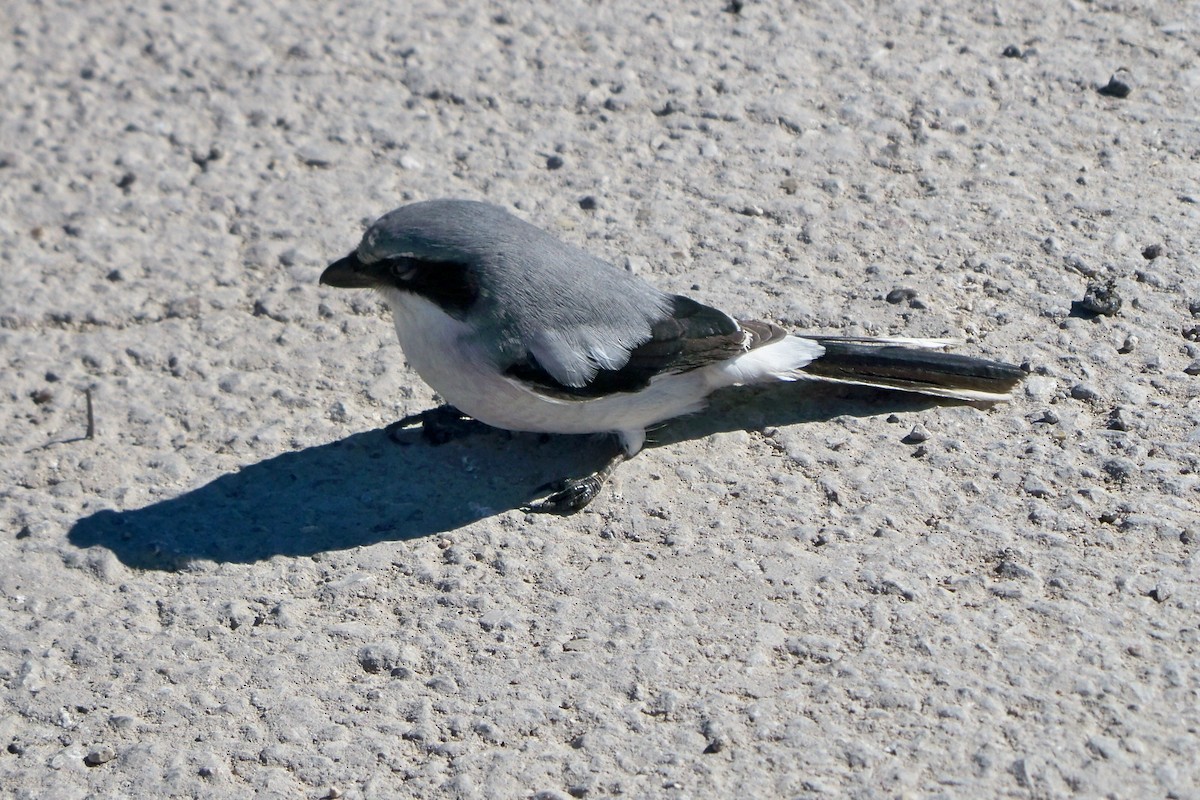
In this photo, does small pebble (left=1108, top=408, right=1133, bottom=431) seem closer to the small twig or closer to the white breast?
the white breast

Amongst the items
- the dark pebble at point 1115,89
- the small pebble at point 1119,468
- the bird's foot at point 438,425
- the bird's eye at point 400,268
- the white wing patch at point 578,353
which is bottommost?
the bird's foot at point 438,425

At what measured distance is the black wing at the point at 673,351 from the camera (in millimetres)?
4953

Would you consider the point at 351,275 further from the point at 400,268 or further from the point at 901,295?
the point at 901,295

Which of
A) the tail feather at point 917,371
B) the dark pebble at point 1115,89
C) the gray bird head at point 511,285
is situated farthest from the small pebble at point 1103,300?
the gray bird head at point 511,285

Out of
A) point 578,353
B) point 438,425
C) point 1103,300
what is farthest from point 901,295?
point 438,425

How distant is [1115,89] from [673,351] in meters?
3.00

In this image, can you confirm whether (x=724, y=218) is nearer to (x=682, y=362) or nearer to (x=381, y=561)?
(x=682, y=362)

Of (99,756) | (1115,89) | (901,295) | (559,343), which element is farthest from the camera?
(1115,89)

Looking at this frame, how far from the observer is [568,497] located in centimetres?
501

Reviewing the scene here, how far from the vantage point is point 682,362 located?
515 cm

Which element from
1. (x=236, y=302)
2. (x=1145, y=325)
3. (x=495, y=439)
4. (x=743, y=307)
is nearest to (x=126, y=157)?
(x=236, y=302)

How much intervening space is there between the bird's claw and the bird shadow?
9 cm

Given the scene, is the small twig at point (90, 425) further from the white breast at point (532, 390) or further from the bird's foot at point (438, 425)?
the white breast at point (532, 390)

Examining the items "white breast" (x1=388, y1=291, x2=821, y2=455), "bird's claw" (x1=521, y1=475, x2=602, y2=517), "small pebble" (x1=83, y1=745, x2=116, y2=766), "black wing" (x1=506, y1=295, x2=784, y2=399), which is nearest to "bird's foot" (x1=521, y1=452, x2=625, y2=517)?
"bird's claw" (x1=521, y1=475, x2=602, y2=517)
